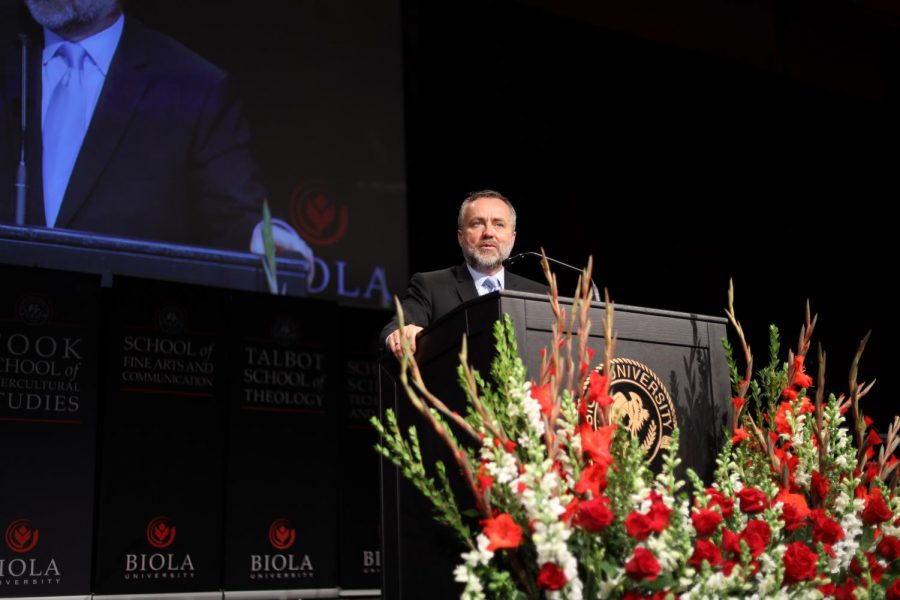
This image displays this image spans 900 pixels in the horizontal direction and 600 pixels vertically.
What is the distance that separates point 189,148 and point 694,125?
115 inches

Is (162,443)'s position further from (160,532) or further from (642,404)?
(642,404)

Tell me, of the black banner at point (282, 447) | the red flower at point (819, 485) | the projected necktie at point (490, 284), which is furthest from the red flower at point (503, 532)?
the black banner at point (282, 447)

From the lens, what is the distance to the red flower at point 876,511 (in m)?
1.70

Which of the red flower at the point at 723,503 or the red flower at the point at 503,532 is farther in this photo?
the red flower at the point at 723,503

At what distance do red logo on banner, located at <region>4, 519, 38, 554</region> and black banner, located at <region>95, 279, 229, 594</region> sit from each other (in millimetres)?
247

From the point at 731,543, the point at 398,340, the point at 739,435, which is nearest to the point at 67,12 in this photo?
the point at 398,340

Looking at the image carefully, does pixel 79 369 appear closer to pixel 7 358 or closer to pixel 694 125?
pixel 7 358

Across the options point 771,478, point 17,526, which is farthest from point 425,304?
point 17,526

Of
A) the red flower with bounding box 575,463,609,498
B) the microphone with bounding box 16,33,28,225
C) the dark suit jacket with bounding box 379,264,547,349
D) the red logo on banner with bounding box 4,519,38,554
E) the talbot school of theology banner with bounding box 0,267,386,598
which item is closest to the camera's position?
the red flower with bounding box 575,463,609,498

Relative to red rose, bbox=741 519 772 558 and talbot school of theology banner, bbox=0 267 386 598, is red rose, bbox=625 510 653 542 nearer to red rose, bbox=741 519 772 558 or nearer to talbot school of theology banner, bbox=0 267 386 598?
red rose, bbox=741 519 772 558

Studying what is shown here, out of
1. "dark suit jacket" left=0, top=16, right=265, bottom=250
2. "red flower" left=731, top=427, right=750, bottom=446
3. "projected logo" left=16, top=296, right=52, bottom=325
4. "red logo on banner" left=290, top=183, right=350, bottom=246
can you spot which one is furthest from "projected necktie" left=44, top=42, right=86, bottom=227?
"red flower" left=731, top=427, right=750, bottom=446

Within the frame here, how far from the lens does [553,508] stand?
4.52 feet

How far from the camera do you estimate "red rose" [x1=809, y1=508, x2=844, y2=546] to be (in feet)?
5.27

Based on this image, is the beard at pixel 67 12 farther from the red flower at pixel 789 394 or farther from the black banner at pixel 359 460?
the red flower at pixel 789 394
